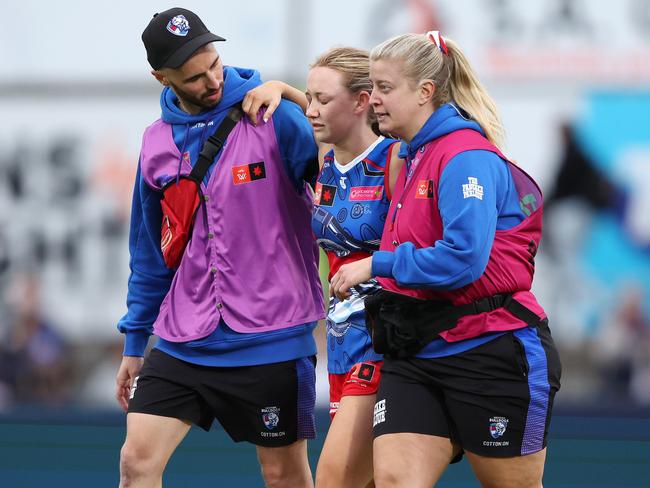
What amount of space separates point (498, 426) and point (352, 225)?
2.70ft

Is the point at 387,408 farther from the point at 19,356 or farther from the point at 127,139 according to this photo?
the point at 127,139

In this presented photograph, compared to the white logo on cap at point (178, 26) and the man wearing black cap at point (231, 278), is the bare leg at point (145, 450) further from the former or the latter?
the white logo on cap at point (178, 26)

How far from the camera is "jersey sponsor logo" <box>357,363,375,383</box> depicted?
4.23 metres

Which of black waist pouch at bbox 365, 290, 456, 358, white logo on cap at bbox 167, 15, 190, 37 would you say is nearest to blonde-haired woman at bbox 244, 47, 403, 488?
black waist pouch at bbox 365, 290, 456, 358

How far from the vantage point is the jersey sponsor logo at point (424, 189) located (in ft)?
12.8

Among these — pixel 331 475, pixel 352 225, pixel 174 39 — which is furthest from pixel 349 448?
pixel 174 39

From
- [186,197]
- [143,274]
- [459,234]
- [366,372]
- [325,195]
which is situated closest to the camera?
[459,234]

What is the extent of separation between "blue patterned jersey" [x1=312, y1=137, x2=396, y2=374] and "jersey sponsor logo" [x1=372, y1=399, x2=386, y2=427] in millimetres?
271

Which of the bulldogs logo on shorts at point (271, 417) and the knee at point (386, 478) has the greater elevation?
the knee at point (386, 478)

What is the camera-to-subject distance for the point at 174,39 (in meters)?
4.45

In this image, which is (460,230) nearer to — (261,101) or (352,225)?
(352,225)

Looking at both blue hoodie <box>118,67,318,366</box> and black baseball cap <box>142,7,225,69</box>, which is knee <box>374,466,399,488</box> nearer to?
blue hoodie <box>118,67,318,366</box>

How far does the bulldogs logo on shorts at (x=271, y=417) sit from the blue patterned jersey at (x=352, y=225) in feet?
1.13

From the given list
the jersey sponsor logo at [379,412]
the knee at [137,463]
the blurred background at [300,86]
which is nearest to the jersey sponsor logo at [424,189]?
the jersey sponsor logo at [379,412]
